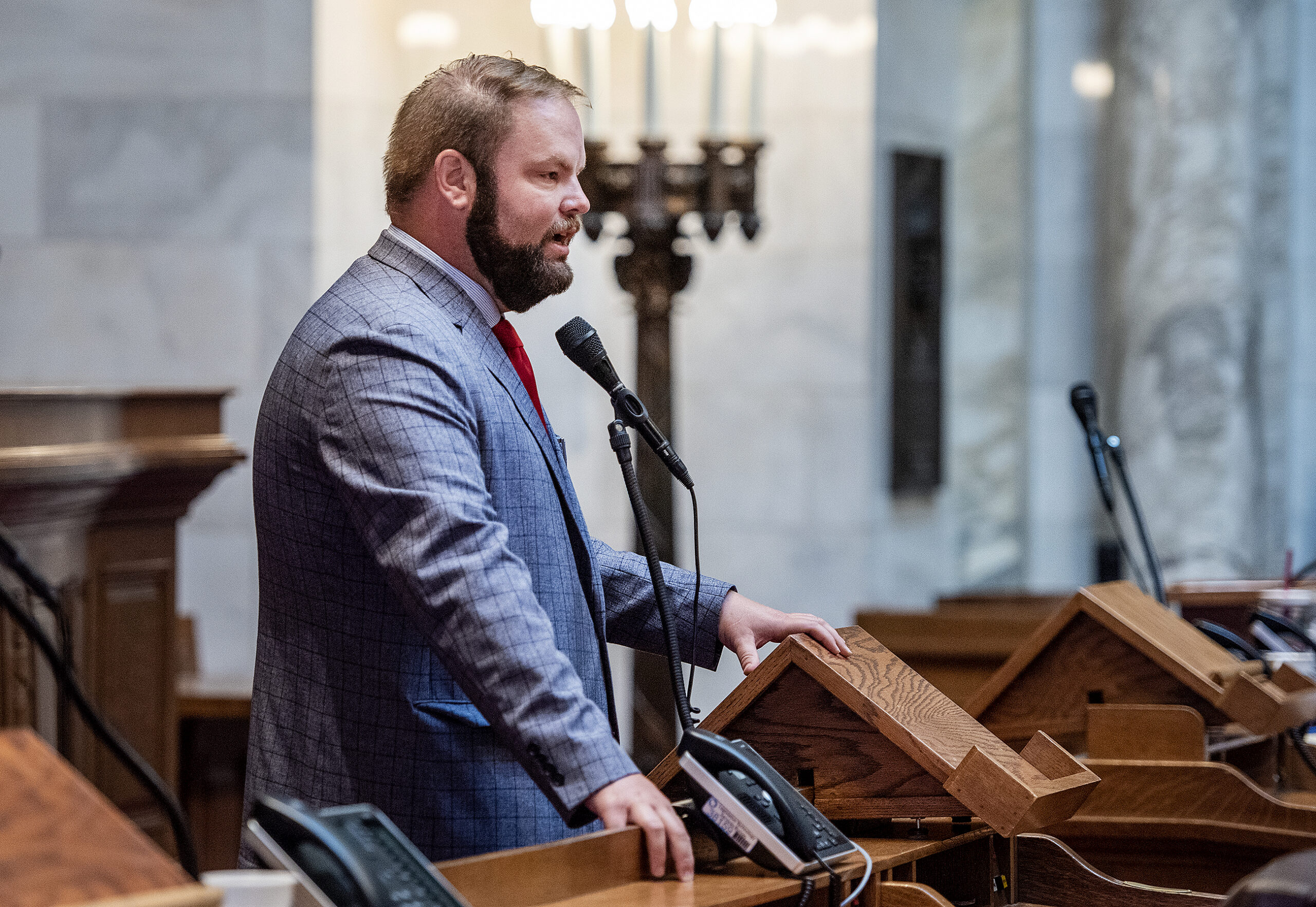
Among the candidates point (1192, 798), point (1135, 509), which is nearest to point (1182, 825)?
point (1192, 798)

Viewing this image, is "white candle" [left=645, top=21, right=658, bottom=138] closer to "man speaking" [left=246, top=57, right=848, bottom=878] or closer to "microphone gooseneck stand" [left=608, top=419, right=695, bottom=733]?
"man speaking" [left=246, top=57, right=848, bottom=878]

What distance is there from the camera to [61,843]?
1.00m

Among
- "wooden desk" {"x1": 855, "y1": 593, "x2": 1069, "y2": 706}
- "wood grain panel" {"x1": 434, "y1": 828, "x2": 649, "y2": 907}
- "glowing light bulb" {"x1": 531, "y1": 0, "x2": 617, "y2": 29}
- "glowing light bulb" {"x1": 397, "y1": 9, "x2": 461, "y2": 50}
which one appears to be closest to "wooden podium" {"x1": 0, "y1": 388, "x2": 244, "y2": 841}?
"glowing light bulb" {"x1": 531, "y1": 0, "x2": 617, "y2": 29}

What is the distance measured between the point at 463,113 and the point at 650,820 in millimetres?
960

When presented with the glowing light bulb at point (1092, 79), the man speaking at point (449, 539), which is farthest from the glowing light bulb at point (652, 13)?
the glowing light bulb at point (1092, 79)

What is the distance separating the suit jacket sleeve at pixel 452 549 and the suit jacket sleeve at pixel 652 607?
469mm

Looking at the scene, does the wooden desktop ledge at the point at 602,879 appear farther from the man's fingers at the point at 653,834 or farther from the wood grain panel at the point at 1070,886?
the wood grain panel at the point at 1070,886

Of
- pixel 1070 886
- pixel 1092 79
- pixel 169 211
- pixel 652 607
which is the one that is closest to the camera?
pixel 1070 886

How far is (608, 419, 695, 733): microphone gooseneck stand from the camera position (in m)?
1.79

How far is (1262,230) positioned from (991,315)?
4.44ft

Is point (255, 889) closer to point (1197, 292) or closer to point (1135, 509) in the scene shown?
point (1135, 509)

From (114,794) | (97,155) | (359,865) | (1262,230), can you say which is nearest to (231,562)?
(97,155)

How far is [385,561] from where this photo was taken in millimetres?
1624

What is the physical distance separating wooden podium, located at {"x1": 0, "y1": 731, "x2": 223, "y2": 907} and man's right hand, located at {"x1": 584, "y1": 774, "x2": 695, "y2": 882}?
54cm
